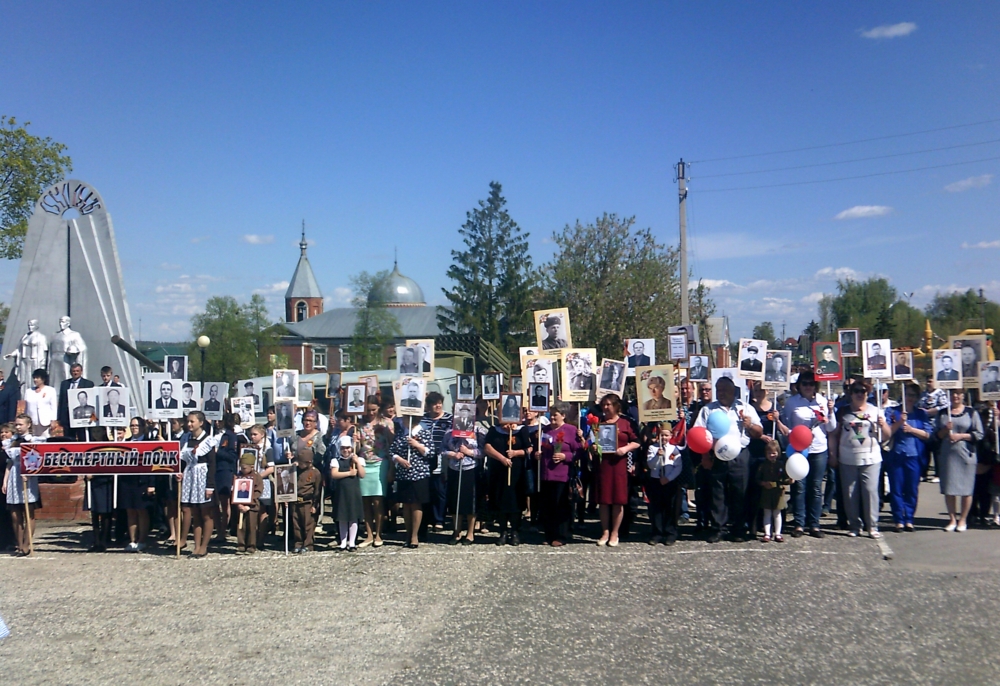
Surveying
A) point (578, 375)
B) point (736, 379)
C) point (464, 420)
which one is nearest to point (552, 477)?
point (464, 420)

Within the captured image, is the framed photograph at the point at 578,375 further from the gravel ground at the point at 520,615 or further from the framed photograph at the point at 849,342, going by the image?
the framed photograph at the point at 849,342

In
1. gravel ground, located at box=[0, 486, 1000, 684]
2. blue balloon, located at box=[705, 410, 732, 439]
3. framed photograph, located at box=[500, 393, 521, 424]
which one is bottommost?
gravel ground, located at box=[0, 486, 1000, 684]

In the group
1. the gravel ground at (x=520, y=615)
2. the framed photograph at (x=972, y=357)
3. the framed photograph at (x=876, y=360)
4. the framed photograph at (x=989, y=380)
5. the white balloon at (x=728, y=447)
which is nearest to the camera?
the gravel ground at (x=520, y=615)

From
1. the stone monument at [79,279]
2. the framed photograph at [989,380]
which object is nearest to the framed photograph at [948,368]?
the framed photograph at [989,380]

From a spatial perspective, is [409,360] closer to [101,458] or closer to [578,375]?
[578,375]

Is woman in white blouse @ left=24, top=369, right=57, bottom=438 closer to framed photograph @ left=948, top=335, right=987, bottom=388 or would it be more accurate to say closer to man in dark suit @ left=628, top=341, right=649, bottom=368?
man in dark suit @ left=628, top=341, right=649, bottom=368

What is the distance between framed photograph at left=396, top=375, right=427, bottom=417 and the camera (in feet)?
37.6

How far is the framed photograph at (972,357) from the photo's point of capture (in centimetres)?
1144

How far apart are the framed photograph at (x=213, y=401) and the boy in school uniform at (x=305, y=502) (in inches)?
81.4

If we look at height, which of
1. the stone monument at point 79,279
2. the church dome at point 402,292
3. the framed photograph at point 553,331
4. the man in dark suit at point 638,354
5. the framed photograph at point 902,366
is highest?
the church dome at point 402,292

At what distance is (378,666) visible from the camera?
6.17 m

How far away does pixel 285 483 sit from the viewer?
408 inches

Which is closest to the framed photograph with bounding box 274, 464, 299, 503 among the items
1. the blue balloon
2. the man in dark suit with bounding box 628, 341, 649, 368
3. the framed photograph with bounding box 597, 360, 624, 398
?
the framed photograph with bounding box 597, 360, 624, 398

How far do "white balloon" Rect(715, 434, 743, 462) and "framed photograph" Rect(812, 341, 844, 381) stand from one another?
3.19 m
